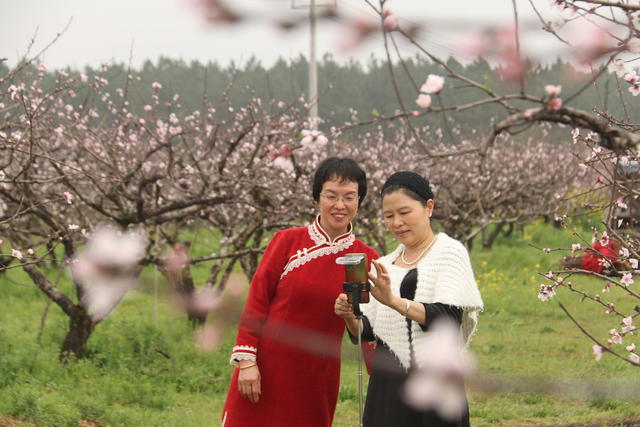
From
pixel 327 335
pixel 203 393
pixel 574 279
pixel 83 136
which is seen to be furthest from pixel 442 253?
pixel 574 279

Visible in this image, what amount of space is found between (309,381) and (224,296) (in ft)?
19.2

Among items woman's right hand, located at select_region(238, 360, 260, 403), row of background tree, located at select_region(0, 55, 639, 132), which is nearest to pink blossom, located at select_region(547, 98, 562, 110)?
woman's right hand, located at select_region(238, 360, 260, 403)

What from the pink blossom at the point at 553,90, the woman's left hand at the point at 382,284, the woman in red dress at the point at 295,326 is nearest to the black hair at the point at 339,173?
the woman in red dress at the point at 295,326

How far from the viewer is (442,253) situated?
2.62 meters

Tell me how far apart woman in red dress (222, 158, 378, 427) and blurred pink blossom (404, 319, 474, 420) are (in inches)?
21.6

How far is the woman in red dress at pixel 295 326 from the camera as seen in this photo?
3045mm

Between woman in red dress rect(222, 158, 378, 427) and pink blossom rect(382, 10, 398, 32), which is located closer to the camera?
pink blossom rect(382, 10, 398, 32)

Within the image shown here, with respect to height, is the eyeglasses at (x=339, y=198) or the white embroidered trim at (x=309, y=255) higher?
the eyeglasses at (x=339, y=198)

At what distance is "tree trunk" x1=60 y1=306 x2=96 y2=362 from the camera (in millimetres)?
6172

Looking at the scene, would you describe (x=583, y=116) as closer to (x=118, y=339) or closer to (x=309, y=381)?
(x=309, y=381)

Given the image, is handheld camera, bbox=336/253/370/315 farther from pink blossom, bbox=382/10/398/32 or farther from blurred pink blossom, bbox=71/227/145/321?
blurred pink blossom, bbox=71/227/145/321

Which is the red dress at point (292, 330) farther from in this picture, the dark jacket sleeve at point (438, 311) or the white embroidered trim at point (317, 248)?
the dark jacket sleeve at point (438, 311)

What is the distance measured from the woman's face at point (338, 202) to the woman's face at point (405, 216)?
1.02ft

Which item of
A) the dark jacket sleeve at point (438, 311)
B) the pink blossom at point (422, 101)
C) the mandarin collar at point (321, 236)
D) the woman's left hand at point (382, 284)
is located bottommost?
the dark jacket sleeve at point (438, 311)
